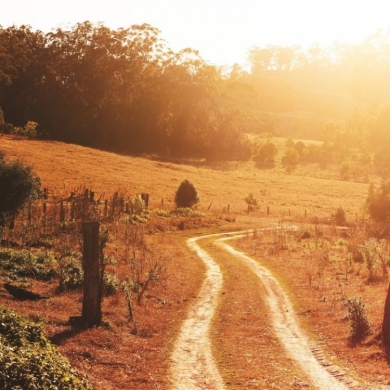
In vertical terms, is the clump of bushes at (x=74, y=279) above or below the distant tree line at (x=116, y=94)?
below

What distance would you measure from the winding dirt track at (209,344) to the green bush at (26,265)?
17.3 feet

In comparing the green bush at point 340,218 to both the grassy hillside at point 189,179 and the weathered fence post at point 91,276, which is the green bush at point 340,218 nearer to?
the grassy hillside at point 189,179

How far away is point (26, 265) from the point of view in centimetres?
1997

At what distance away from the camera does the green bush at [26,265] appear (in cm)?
1927

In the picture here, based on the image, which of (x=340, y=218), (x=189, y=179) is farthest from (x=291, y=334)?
(x=189, y=179)

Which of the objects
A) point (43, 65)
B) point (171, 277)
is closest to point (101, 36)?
point (43, 65)

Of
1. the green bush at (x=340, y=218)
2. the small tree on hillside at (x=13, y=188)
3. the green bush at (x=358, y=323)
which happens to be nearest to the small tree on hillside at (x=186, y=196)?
the green bush at (x=340, y=218)

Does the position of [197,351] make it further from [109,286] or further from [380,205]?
[380,205]

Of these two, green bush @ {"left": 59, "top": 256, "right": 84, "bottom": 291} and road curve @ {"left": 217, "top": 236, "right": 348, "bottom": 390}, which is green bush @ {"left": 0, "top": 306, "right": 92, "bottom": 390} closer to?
road curve @ {"left": 217, "top": 236, "right": 348, "bottom": 390}

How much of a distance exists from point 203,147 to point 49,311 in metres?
83.5

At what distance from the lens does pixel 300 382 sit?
1195 cm

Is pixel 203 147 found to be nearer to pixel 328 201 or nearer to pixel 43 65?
pixel 43 65

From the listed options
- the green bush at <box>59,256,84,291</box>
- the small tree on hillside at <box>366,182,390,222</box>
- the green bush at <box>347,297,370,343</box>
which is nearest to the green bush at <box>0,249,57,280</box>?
the green bush at <box>59,256,84,291</box>

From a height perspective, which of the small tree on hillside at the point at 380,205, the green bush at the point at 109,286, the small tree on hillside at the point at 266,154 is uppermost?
the small tree on hillside at the point at 266,154
